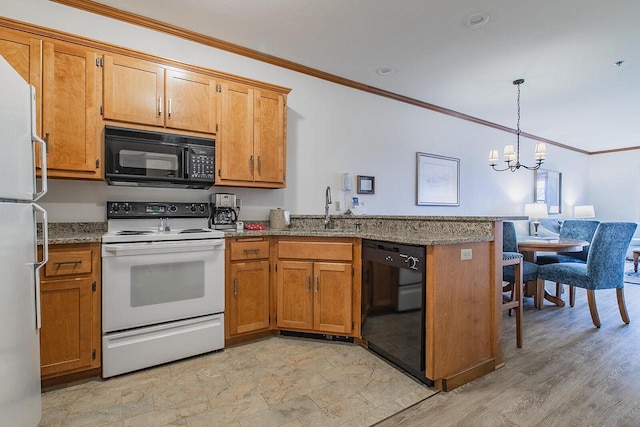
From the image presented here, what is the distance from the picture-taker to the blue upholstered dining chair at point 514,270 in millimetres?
2484

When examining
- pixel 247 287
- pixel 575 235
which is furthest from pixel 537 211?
pixel 247 287

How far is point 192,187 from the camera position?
269 cm

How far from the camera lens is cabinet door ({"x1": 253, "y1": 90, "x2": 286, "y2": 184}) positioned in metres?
2.76

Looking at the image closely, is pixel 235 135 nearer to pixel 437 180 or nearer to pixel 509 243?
pixel 509 243

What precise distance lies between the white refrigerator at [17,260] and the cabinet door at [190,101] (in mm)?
1040

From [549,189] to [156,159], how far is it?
7.39 meters

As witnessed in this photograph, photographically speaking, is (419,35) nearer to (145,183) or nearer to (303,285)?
(303,285)

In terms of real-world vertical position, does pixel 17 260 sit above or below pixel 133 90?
below

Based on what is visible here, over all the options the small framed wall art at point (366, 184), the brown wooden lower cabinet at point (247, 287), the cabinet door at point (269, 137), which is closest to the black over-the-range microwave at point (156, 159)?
the cabinet door at point (269, 137)

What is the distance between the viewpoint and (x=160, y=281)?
213 cm

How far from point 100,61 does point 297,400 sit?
266 cm

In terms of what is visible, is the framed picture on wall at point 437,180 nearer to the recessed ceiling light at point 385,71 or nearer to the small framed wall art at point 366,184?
the small framed wall art at point 366,184

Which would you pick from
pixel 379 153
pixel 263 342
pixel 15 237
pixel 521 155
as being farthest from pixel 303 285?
pixel 521 155

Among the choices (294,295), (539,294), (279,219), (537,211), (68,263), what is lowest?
(539,294)
